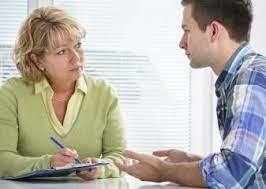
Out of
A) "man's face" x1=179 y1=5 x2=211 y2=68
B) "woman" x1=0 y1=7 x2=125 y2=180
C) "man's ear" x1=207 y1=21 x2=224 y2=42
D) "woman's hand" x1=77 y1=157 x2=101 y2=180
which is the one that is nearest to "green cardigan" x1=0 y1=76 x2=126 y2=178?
"woman" x1=0 y1=7 x2=125 y2=180

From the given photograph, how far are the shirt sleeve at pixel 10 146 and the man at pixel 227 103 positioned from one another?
509mm

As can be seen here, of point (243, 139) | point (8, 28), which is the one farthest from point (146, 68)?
point (243, 139)

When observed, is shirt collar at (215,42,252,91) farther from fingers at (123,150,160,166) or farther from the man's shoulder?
fingers at (123,150,160,166)

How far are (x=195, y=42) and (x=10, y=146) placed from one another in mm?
899

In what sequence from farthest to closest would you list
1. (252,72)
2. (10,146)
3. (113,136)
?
1. (113,136)
2. (10,146)
3. (252,72)

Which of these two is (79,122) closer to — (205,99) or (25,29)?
(25,29)

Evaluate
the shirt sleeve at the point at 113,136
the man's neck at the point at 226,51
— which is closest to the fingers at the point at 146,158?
the man's neck at the point at 226,51

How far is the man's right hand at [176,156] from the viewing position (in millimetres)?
1805

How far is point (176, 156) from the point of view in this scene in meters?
1.82

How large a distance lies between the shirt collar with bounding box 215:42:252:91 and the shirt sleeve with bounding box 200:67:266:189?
0.15m

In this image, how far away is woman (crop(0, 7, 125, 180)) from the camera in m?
2.25

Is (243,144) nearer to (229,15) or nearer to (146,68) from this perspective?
(229,15)

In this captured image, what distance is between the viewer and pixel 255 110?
135 cm

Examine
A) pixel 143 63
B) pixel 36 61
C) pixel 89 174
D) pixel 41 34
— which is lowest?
pixel 89 174
